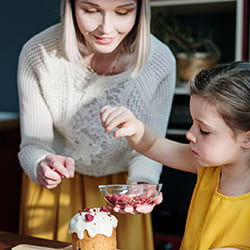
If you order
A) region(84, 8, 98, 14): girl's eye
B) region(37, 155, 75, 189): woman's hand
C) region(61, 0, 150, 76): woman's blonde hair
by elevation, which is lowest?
region(37, 155, 75, 189): woman's hand

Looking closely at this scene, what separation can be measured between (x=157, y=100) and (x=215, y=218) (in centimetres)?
60

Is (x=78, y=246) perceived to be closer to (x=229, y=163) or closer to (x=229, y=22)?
(x=229, y=163)

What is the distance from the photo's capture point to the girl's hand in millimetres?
1223

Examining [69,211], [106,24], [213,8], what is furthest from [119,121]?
[213,8]

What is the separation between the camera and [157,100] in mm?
1649

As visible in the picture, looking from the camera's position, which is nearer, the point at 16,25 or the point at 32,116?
the point at 32,116

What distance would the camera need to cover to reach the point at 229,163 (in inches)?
47.4

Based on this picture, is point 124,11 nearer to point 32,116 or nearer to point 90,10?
point 90,10

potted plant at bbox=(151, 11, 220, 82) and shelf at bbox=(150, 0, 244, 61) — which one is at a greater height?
shelf at bbox=(150, 0, 244, 61)

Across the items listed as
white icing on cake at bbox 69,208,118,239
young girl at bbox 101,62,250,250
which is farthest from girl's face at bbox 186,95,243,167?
white icing on cake at bbox 69,208,118,239

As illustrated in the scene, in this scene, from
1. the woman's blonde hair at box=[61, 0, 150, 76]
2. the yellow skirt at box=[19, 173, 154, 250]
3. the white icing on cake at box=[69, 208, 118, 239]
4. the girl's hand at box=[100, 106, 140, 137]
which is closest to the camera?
the white icing on cake at box=[69, 208, 118, 239]

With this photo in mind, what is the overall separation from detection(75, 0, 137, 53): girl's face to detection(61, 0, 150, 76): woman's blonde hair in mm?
54

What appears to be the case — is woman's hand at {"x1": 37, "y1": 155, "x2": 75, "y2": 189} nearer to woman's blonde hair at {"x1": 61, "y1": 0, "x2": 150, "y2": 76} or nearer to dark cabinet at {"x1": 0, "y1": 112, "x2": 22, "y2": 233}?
woman's blonde hair at {"x1": 61, "y1": 0, "x2": 150, "y2": 76}

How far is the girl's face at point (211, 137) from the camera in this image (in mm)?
1139
